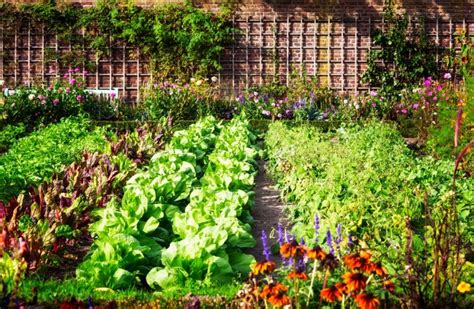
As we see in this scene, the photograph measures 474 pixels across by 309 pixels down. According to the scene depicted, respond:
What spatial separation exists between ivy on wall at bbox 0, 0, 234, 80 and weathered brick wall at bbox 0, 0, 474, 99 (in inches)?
8.3

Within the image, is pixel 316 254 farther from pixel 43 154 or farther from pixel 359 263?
pixel 43 154

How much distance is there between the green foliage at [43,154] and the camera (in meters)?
6.39

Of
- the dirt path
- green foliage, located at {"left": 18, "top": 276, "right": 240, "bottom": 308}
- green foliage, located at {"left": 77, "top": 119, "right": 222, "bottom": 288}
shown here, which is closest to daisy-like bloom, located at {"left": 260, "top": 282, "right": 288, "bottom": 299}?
green foliage, located at {"left": 18, "top": 276, "right": 240, "bottom": 308}

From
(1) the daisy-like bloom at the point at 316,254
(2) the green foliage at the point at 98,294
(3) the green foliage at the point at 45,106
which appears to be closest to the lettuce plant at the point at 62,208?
(2) the green foliage at the point at 98,294

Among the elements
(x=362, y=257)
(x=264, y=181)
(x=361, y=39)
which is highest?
(x=361, y=39)

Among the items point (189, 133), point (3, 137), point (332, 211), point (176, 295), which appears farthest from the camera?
point (3, 137)

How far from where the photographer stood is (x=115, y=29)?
1493 centimetres

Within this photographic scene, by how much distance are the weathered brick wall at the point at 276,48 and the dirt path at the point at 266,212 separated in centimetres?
737

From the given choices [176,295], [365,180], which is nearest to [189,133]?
[365,180]

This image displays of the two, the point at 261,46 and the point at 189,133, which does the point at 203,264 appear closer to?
the point at 189,133

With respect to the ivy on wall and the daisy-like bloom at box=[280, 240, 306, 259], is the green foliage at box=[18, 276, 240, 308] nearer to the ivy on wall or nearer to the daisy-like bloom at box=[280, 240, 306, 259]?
the daisy-like bloom at box=[280, 240, 306, 259]

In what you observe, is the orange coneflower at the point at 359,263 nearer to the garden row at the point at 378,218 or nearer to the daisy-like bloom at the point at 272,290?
the garden row at the point at 378,218

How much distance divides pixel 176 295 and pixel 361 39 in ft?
40.1

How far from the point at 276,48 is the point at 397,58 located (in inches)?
93.5
